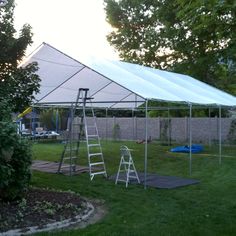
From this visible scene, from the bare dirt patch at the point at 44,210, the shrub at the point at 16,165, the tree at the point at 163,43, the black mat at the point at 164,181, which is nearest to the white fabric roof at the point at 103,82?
the black mat at the point at 164,181

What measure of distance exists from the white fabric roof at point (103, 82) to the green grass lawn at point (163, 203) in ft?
7.20

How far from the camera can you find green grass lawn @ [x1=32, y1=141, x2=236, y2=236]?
6.67 m

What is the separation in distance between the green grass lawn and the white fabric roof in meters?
2.20

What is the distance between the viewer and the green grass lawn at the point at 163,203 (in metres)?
6.67

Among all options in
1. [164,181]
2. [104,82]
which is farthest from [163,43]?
[164,181]

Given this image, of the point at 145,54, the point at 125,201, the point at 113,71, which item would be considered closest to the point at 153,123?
the point at 145,54

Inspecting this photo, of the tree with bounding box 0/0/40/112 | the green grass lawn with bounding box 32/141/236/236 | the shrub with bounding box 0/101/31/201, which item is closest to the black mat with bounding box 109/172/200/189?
the green grass lawn with bounding box 32/141/236/236

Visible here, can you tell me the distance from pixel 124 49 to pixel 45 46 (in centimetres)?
1778

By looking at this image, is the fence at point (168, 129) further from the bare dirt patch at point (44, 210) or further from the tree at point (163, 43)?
the bare dirt patch at point (44, 210)

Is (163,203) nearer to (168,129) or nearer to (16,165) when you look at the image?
(16,165)

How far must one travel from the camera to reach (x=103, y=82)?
51.1 ft

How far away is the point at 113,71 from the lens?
41.5 feet

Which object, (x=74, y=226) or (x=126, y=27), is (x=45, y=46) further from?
(x=126, y=27)

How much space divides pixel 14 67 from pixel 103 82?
629 cm
